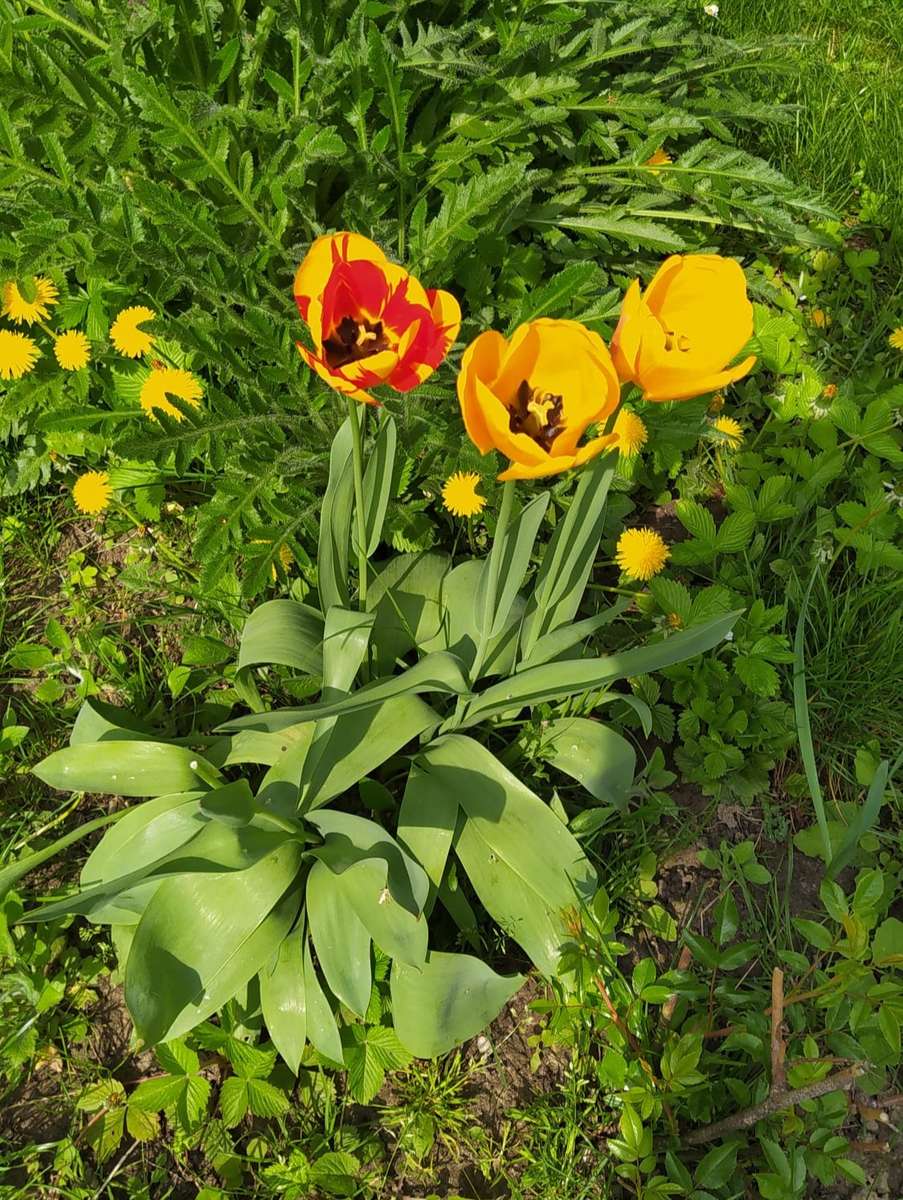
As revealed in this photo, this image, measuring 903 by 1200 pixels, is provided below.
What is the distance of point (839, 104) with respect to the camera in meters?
2.99

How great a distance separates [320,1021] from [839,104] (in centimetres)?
324

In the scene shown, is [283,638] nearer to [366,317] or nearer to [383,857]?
[383,857]

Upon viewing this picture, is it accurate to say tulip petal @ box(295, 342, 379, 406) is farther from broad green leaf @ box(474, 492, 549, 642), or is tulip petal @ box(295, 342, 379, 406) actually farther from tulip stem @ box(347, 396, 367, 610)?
broad green leaf @ box(474, 492, 549, 642)

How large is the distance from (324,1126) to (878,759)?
135cm

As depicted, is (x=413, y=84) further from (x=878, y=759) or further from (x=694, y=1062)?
(x=694, y=1062)

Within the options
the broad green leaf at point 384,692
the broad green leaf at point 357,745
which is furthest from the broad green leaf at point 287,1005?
the broad green leaf at point 384,692

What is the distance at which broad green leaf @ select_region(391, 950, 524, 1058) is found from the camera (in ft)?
4.37

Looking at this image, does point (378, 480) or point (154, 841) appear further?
point (378, 480)

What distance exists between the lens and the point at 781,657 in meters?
1.86

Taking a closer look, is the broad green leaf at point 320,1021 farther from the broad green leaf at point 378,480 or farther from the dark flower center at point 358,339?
the dark flower center at point 358,339

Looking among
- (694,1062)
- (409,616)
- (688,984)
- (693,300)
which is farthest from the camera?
(409,616)

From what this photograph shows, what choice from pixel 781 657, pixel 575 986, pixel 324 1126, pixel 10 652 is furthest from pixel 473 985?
pixel 10 652

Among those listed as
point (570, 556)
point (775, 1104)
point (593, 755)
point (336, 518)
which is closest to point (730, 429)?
point (570, 556)

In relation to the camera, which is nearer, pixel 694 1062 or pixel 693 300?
pixel 693 300
